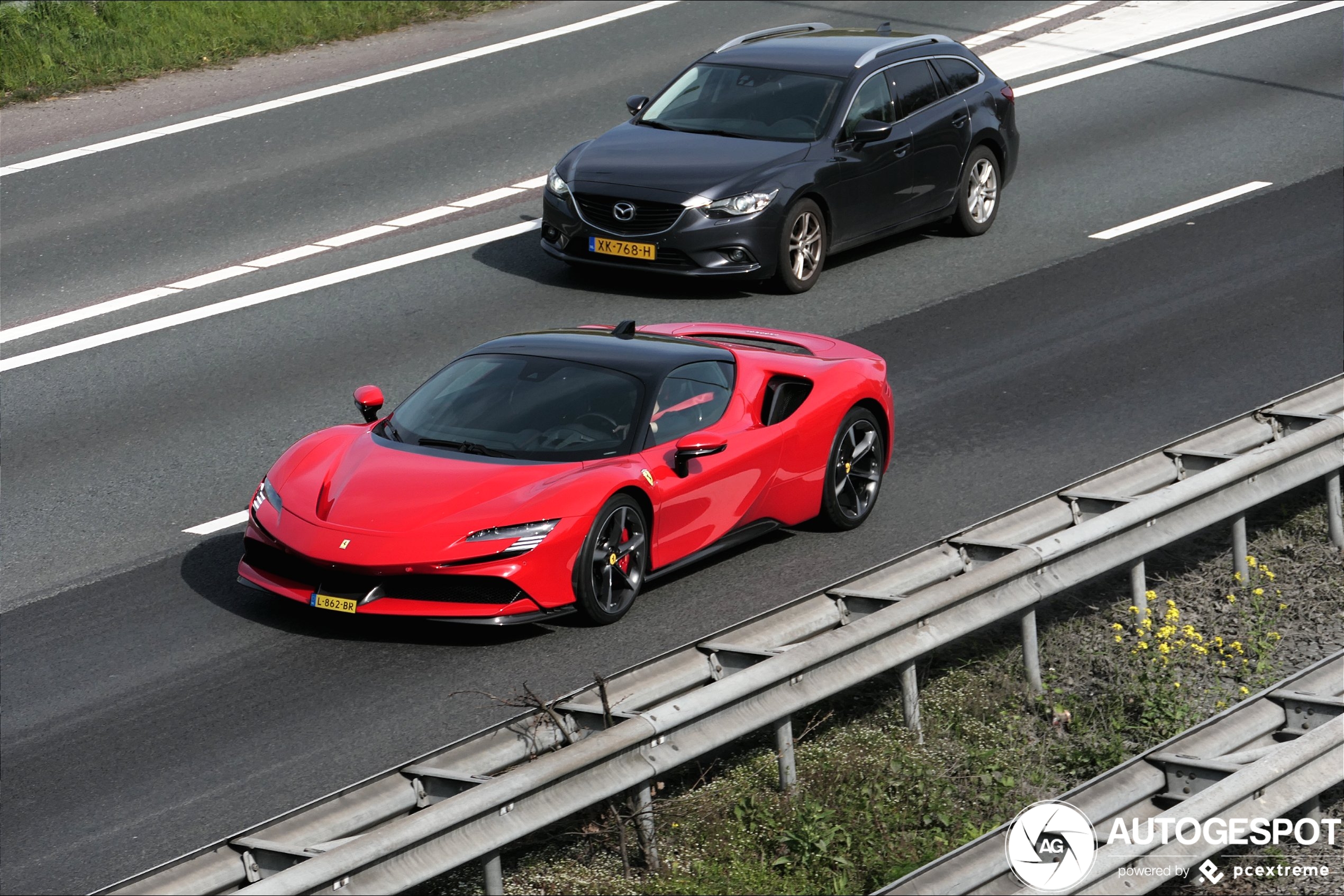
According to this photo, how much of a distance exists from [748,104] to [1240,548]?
7.77 m

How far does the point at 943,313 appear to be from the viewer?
48.2ft

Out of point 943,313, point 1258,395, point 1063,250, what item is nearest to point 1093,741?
point 1258,395

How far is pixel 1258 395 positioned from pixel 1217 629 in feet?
12.5

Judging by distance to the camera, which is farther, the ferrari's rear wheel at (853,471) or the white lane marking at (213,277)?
the white lane marking at (213,277)

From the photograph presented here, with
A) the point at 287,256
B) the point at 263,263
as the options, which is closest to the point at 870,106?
the point at 287,256

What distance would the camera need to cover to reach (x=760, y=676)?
22.7ft

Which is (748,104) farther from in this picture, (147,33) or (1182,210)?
(147,33)

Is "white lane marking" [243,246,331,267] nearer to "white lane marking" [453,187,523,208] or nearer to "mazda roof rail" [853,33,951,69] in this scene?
"white lane marking" [453,187,523,208]

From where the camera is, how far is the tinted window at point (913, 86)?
1655 cm

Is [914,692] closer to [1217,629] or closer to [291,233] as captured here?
[1217,629]

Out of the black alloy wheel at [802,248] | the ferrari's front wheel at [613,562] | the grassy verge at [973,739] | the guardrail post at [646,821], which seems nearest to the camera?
the guardrail post at [646,821]

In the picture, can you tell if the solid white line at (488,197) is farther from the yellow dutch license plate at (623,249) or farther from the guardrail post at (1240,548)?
the guardrail post at (1240,548)

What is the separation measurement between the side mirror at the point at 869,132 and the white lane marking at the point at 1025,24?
26.8 ft

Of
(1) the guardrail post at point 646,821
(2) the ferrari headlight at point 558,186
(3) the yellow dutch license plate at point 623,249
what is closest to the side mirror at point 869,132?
(3) the yellow dutch license plate at point 623,249
